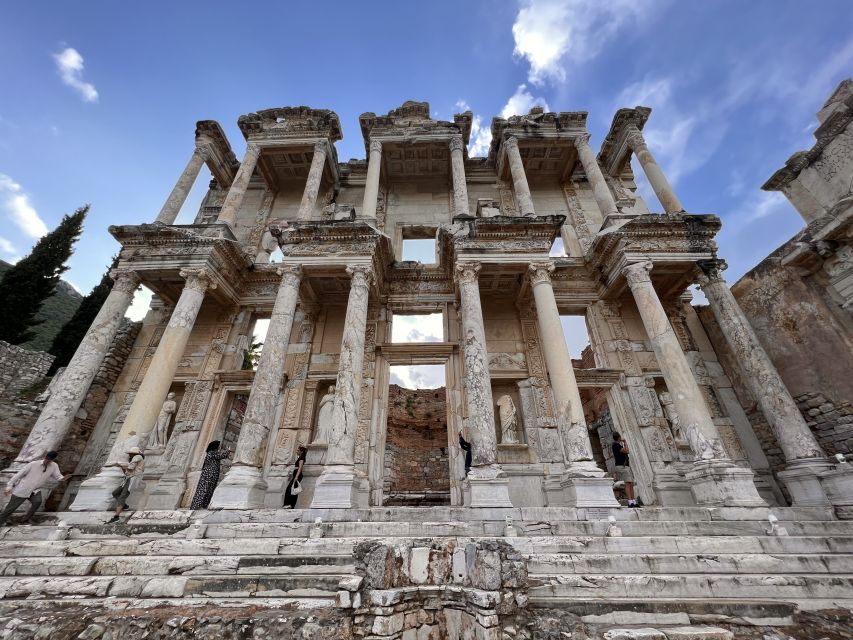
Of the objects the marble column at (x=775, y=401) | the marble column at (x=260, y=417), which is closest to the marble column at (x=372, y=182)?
the marble column at (x=260, y=417)

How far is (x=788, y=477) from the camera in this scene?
8.43 meters

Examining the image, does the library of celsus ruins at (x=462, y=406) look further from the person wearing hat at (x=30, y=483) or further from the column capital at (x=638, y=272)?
the person wearing hat at (x=30, y=483)

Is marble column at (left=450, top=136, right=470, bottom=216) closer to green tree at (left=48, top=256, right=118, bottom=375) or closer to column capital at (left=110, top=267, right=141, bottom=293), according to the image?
column capital at (left=110, top=267, right=141, bottom=293)

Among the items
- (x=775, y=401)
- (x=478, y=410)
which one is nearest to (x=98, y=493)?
(x=478, y=410)

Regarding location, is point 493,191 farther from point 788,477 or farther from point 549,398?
point 788,477

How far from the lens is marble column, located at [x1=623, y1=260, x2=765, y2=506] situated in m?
7.67

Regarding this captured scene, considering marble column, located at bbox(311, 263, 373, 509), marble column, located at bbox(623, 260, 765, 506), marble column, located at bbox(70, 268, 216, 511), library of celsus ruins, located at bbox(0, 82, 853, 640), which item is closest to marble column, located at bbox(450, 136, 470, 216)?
library of celsus ruins, located at bbox(0, 82, 853, 640)

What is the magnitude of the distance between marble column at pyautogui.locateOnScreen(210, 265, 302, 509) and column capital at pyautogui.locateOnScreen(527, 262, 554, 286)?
6949 millimetres

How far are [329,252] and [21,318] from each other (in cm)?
1786

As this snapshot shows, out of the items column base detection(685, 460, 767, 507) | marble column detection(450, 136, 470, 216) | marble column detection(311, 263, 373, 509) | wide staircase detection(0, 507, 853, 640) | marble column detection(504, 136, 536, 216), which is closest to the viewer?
wide staircase detection(0, 507, 853, 640)

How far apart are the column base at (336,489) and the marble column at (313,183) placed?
27.0 ft

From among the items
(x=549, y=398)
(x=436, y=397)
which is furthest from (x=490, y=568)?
(x=436, y=397)

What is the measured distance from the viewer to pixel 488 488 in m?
7.76

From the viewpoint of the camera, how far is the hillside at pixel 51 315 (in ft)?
86.6
